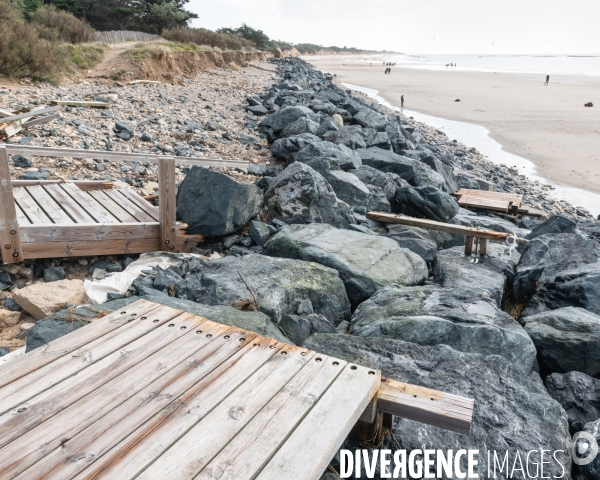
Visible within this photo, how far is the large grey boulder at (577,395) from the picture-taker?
3.63 meters

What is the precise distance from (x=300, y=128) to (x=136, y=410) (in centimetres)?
990

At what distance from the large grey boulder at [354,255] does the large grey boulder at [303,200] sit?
0.75 metres

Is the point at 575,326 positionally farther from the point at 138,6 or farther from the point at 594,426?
the point at 138,6

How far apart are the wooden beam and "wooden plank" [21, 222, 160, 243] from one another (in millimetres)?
3306

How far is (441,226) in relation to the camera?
277 inches

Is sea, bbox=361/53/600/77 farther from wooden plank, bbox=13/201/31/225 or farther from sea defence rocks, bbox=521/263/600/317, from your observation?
wooden plank, bbox=13/201/31/225

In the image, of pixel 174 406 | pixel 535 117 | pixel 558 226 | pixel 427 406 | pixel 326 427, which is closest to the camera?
pixel 326 427

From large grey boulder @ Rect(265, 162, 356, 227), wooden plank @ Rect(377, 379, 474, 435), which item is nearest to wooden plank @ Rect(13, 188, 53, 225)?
large grey boulder @ Rect(265, 162, 356, 227)

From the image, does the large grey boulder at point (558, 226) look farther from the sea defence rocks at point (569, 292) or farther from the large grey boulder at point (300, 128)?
the large grey boulder at point (300, 128)

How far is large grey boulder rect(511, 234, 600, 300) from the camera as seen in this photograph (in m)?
5.93

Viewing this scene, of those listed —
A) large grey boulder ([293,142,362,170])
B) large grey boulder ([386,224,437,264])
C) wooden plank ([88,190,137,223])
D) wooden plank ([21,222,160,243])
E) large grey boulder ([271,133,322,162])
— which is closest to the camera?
wooden plank ([21,222,160,243])

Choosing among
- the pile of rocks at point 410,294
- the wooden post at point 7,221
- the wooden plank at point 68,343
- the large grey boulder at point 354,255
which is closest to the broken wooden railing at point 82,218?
the wooden post at point 7,221

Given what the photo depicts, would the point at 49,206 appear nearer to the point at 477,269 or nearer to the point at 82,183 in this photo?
the point at 82,183

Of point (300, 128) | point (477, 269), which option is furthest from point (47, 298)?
point (300, 128)
